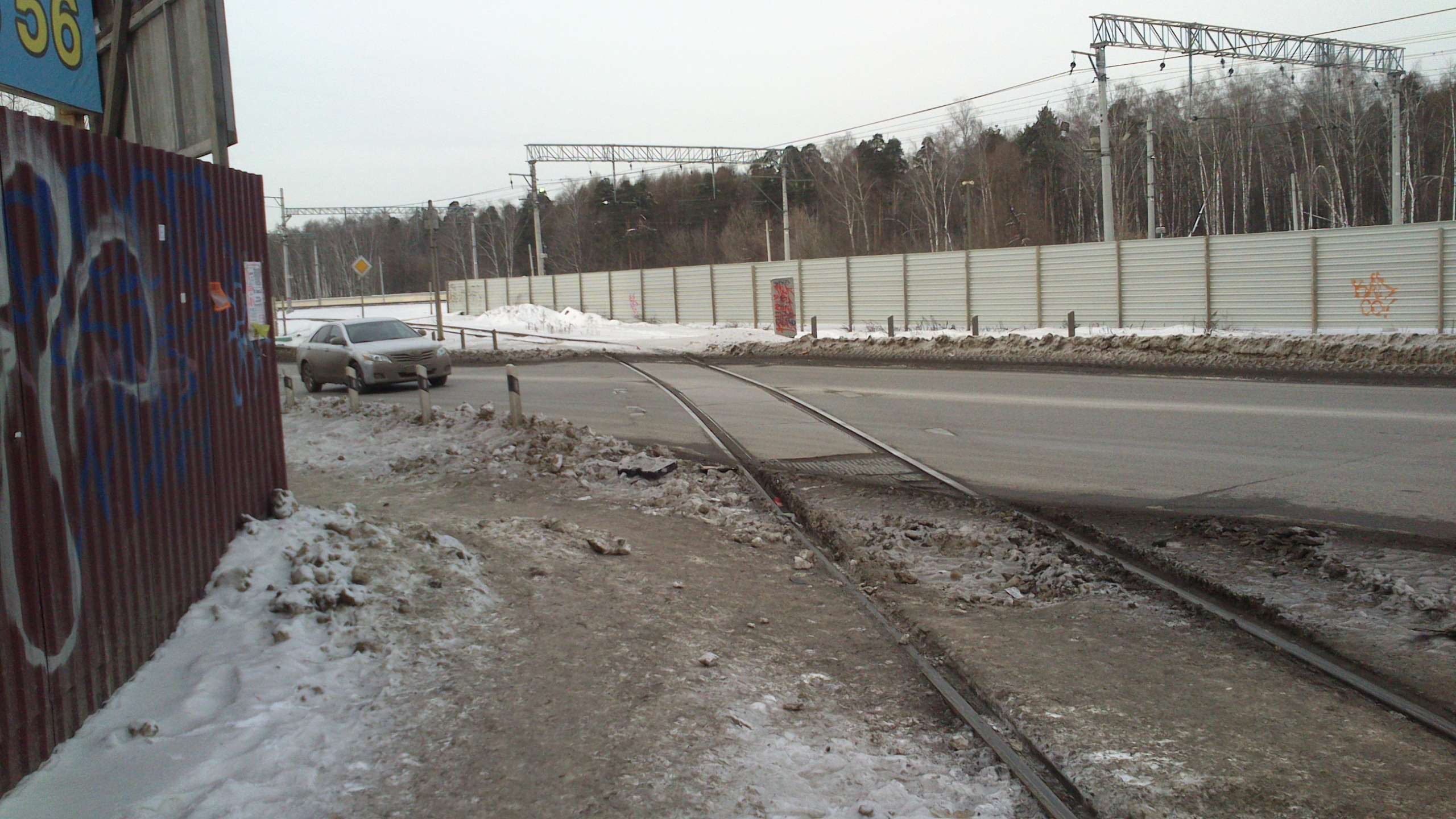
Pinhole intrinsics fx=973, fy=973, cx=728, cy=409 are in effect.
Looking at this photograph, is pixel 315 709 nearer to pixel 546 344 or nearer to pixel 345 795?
pixel 345 795

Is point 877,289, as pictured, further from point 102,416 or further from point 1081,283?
point 102,416

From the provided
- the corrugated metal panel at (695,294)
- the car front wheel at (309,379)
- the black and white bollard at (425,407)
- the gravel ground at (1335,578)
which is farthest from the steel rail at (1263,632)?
the corrugated metal panel at (695,294)

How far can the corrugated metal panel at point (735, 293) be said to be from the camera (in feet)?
129

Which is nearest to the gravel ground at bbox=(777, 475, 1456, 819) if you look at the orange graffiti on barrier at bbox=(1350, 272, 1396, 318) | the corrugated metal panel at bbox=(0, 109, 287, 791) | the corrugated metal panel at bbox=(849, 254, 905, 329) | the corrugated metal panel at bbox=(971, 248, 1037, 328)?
the corrugated metal panel at bbox=(0, 109, 287, 791)

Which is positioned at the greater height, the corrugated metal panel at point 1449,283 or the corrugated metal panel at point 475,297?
the corrugated metal panel at point 475,297

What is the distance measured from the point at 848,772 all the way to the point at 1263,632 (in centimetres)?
292

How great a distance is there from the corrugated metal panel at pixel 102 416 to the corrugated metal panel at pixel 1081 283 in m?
26.5

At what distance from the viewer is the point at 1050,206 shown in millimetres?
69438

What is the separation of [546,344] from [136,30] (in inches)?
1174

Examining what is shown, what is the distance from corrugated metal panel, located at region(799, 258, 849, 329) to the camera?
1406 inches

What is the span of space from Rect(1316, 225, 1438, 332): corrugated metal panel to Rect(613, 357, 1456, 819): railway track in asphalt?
1833cm

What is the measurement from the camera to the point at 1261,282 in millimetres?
25625

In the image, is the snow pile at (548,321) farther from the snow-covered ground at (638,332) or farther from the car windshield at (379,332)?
the car windshield at (379,332)

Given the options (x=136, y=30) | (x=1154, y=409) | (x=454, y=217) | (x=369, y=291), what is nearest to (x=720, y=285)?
(x=1154, y=409)
